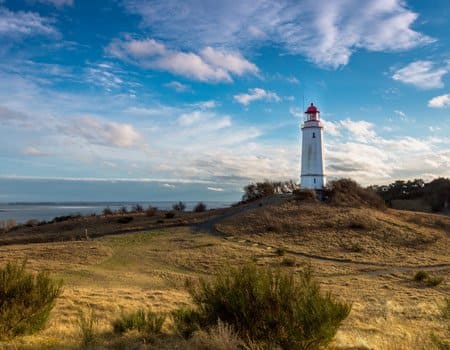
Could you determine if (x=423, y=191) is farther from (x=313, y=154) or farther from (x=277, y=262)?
(x=277, y=262)

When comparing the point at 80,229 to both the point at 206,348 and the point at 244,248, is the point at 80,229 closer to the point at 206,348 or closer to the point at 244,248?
the point at 244,248

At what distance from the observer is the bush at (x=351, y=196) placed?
1544 inches

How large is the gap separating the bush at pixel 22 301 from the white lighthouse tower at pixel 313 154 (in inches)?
1411

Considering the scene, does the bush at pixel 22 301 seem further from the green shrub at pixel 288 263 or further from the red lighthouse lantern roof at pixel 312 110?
the red lighthouse lantern roof at pixel 312 110

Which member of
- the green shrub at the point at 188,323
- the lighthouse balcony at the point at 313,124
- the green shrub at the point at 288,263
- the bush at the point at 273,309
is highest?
the lighthouse balcony at the point at 313,124

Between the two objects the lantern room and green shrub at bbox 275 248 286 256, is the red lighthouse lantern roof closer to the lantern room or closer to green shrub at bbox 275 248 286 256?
the lantern room

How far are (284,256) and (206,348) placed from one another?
19191 mm

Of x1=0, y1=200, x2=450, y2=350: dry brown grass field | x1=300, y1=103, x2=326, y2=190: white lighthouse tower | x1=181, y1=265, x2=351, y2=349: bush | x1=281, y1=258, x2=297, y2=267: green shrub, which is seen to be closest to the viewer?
x1=181, y1=265, x2=351, y2=349: bush

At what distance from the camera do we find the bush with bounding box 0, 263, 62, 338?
7.25 m

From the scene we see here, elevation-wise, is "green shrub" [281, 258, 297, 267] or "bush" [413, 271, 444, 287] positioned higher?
"green shrub" [281, 258, 297, 267]

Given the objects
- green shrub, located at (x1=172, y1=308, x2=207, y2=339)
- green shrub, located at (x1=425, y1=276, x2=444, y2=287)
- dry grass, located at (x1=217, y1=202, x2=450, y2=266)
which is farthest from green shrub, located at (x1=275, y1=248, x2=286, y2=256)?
green shrub, located at (x1=172, y1=308, x2=207, y2=339)

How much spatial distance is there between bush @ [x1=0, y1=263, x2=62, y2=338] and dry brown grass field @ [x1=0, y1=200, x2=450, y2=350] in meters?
0.26

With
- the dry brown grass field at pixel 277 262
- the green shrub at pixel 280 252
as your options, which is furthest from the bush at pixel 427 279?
the green shrub at pixel 280 252

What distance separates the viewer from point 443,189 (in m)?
58.0
